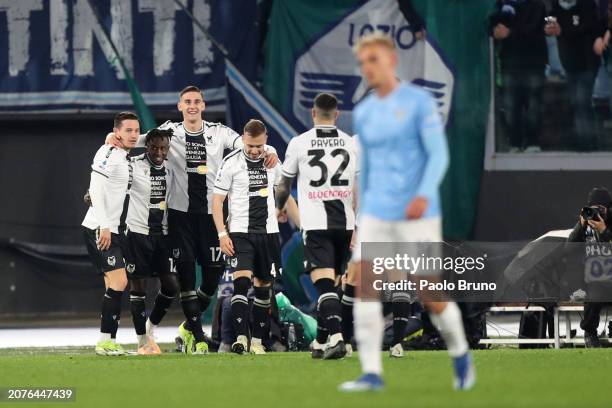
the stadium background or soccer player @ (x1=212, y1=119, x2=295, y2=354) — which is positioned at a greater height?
the stadium background

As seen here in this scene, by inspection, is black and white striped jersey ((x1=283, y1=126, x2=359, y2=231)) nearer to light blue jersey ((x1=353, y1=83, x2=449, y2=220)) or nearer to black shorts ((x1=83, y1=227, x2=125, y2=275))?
black shorts ((x1=83, y1=227, x2=125, y2=275))

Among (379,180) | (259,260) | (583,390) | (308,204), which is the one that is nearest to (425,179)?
(379,180)

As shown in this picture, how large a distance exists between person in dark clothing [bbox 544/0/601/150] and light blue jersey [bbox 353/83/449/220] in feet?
37.2

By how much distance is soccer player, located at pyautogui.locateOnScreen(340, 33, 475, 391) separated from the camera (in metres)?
8.34

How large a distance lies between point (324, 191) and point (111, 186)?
2235 millimetres

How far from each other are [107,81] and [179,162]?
646cm

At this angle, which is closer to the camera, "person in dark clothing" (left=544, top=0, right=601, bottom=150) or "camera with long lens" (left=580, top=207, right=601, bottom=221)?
"camera with long lens" (left=580, top=207, right=601, bottom=221)

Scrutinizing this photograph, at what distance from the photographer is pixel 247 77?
63.9 feet

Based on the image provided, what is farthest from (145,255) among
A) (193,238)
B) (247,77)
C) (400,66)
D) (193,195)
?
(400,66)

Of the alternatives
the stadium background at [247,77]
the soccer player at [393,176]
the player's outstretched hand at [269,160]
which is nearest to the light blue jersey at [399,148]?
the soccer player at [393,176]

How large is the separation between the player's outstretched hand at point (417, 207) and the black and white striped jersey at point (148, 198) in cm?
560

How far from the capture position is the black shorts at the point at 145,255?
1333cm

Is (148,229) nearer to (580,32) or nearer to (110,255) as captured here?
(110,255)

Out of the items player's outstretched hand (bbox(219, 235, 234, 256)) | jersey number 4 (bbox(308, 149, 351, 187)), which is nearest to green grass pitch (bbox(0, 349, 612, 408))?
player's outstretched hand (bbox(219, 235, 234, 256))
